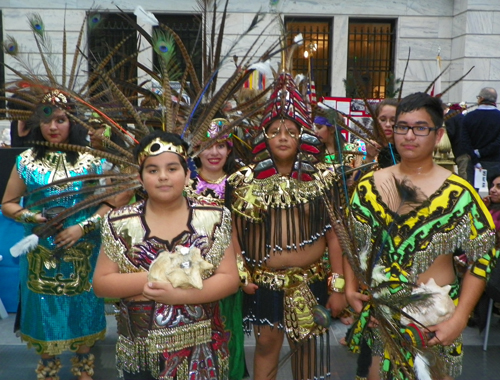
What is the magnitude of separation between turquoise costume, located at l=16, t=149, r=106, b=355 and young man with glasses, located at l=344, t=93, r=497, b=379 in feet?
6.31

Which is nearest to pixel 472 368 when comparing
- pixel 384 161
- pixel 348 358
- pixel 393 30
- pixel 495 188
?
pixel 348 358

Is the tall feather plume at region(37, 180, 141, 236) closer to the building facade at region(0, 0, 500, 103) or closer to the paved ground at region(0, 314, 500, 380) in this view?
the paved ground at region(0, 314, 500, 380)

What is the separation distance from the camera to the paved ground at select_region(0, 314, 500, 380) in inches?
163

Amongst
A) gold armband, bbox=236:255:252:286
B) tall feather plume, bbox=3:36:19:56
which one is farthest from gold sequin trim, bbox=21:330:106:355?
tall feather plume, bbox=3:36:19:56

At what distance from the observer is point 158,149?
2518 mm

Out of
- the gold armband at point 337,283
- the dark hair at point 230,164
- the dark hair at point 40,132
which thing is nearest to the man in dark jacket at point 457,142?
the dark hair at point 230,164

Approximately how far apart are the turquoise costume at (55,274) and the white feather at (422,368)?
7.45 feet

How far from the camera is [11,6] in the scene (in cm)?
1088

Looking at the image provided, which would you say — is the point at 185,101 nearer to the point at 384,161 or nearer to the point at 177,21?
the point at 384,161

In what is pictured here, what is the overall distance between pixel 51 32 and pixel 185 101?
8.62 meters

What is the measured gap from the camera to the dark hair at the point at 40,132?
3.58m

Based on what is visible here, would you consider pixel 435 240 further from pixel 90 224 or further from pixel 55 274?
pixel 55 274

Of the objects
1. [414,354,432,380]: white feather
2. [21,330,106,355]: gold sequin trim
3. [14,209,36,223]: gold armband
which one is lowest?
[21,330,106,355]: gold sequin trim

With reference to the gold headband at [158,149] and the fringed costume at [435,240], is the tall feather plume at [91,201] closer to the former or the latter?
the gold headband at [158,149]
